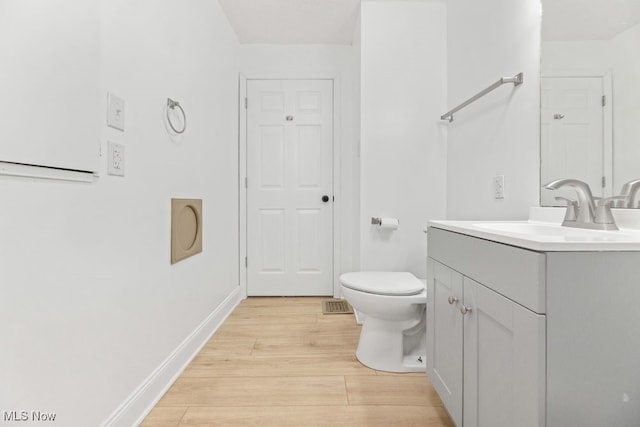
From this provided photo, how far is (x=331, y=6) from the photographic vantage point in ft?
7.60

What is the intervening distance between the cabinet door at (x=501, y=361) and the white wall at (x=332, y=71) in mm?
1895

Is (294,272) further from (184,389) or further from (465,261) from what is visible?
(465,261)

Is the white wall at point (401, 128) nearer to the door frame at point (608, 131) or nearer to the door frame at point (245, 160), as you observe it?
the door frame at point (245, 160)

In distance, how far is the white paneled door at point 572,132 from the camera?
1.11m

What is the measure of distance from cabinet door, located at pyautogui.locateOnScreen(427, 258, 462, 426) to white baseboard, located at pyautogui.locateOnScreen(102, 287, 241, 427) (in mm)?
1178

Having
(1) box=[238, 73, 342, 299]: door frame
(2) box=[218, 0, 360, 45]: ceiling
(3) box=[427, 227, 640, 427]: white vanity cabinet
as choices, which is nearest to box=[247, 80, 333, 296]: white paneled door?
(1) box=[238, 73, 342, 299]: door frame

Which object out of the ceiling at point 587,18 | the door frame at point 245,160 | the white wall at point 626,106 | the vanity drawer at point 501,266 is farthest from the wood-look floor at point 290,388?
the ceiling at point 587,18

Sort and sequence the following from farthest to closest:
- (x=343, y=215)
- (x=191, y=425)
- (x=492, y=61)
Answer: (x=343, y=215)
(x=492, y=61)
(x=191, y=425)

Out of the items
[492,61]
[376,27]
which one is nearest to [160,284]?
[492,61]

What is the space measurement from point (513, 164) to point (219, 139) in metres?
1.88

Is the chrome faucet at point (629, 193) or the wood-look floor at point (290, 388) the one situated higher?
the chrome faucet at point (629, 193)

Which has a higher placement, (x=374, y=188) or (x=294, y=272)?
(x=374, y=188)
